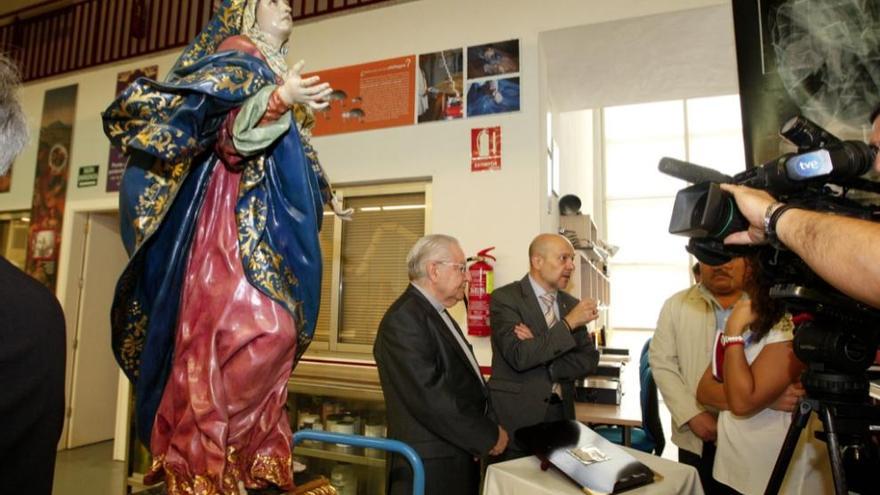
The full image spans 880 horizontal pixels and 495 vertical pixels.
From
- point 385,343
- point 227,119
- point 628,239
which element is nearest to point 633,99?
point 385,343

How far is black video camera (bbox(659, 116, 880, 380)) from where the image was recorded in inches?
35.2

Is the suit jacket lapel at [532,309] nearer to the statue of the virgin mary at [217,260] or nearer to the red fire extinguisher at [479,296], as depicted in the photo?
the red fire extinguisher at [479,296]

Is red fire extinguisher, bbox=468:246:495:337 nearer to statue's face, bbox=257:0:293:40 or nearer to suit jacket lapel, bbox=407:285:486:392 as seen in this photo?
suit jacket lapel, bbox=407:285:486:392

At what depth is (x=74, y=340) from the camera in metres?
4.32

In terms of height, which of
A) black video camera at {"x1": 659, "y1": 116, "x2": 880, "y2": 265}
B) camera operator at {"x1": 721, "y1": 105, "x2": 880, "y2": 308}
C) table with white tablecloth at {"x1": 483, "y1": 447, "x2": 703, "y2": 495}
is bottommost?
table with white tablecloth at {"x1": 483, "y1": 447, "x2": 703, "y2": 495}

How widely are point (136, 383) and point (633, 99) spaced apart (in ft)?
12.4

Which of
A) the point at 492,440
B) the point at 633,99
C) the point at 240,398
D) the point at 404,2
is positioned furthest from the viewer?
the point at 633,99

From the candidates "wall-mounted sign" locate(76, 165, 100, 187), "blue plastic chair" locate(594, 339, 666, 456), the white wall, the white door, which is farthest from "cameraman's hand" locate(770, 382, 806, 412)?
the white door

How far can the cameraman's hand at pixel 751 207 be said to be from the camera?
953mm

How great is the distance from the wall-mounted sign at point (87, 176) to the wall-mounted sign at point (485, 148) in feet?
10.2

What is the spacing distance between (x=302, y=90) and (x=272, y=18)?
1.18ft

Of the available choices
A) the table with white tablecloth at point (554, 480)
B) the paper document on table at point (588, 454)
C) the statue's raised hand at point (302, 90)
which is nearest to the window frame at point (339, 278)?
the table with white tablecloth at point (554, 480)

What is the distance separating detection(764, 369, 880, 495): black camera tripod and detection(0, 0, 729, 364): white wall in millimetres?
1850

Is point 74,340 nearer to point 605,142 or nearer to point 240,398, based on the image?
point 240,398
